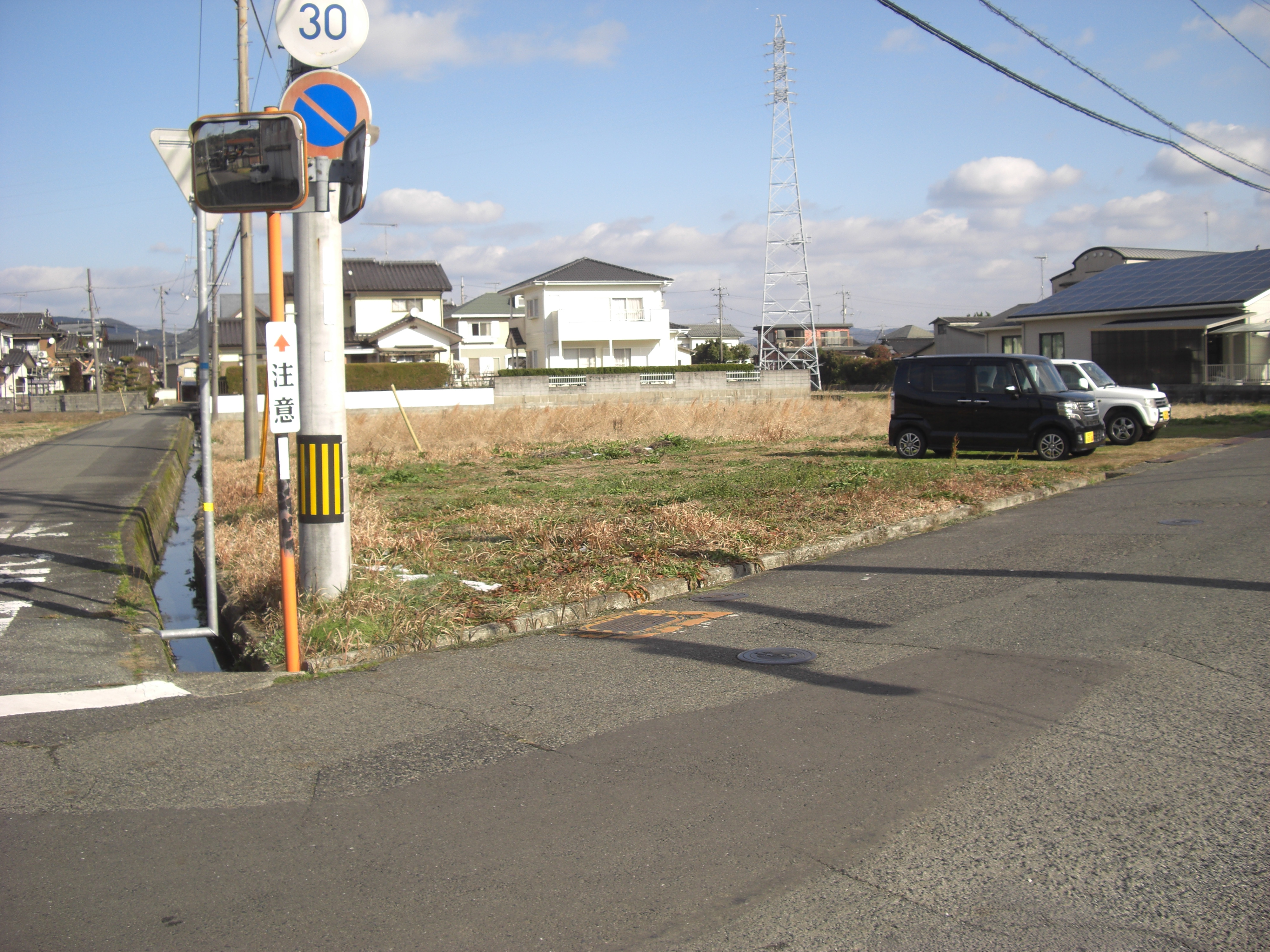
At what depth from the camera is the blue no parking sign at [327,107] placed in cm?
552

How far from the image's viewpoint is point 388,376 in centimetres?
4269

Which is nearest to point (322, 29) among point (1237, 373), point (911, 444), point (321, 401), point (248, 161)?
point (248, 161)

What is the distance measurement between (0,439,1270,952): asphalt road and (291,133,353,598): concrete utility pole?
3.34ft

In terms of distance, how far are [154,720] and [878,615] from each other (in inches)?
166

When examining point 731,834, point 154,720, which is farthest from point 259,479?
point 731,834

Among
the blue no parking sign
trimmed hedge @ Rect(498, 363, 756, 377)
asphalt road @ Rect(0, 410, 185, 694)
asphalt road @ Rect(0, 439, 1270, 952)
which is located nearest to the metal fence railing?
trimmed hedge @ Rect(498, 363, 756, 377)

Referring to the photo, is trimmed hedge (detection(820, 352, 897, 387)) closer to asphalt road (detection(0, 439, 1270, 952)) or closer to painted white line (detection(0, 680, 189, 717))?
asphalt road (detection(0, 439, 1270, 952))

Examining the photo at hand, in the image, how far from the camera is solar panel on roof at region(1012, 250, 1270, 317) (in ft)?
107

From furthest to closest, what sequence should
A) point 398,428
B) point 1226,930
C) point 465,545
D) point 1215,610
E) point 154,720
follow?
point 398,428 → point 465,545 → point 1215,610 → point 154,720 → point 1226,930

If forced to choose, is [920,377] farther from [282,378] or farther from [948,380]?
[282,378]

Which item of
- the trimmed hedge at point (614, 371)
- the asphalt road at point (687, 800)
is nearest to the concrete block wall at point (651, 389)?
the trimmed hedge at point (614, 371)

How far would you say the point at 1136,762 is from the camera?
3.69 m

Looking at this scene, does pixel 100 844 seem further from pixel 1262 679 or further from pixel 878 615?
pixel 1262 679

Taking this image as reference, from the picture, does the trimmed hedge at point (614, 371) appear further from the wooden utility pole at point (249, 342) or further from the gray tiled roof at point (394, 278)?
the wooden utility pole at point (249, 342)
